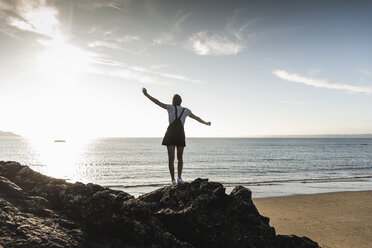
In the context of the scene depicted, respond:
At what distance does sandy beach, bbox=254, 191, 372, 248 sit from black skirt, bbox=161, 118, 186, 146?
269 inches

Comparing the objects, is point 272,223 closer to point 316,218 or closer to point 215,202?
point 316,218

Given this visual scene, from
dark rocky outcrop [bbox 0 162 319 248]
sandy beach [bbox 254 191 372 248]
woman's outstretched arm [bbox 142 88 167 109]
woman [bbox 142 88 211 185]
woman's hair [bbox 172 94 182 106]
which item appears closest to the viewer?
dark rocky outcrop [bbox 0 162 319 248]

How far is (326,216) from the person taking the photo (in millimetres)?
14109

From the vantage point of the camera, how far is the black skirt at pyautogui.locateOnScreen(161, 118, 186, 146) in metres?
7.07

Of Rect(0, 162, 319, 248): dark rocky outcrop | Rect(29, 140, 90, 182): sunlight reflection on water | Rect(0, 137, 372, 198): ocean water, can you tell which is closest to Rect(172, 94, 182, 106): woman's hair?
Rect(0, 162, 319, 248): dark rocky outcrop

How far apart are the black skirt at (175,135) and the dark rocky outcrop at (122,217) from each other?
175cm

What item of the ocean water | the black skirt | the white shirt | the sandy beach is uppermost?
the white shirt

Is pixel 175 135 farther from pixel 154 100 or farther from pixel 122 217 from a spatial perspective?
pixel 122 217

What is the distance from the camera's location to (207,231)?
178 inches

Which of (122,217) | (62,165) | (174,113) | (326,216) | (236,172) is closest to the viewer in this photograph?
(122,217)

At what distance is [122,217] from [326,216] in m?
13.5

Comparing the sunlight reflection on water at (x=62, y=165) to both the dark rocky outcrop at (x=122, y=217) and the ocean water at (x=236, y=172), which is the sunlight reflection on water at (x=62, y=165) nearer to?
the ocean water at (x=236, y=172)

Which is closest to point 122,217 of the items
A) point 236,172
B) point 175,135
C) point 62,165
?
point 175,135

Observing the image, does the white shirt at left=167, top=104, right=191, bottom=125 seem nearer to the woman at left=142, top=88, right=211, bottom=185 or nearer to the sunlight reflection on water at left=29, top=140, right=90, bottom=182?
the woman at left=142, top=88, right=211, bottom=185
